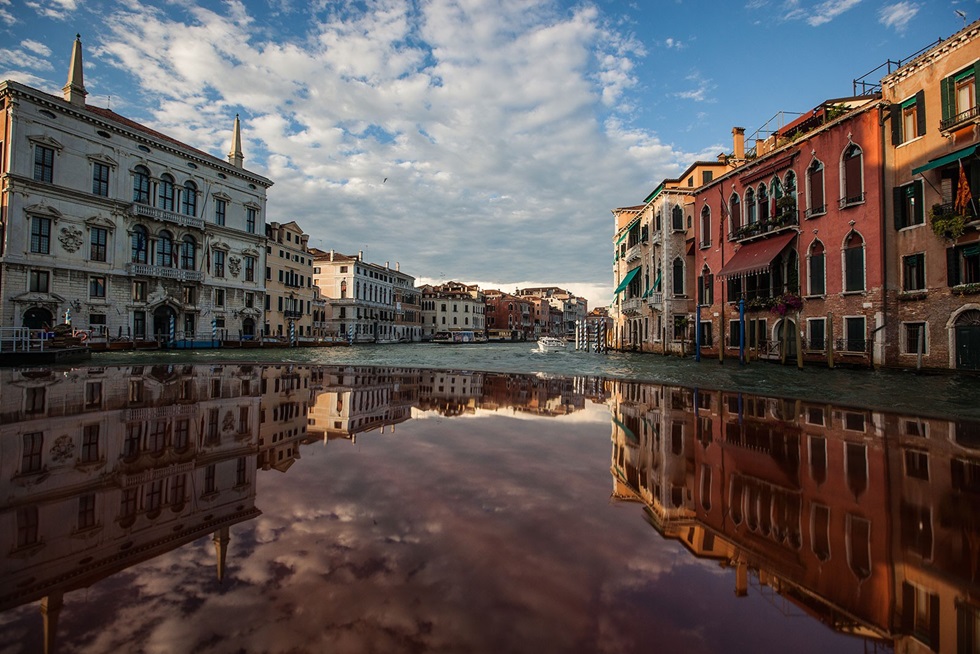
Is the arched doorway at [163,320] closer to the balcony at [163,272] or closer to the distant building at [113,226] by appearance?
the distant building at [113,226]

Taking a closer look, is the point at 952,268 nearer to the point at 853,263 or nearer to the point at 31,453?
the point at 853,263

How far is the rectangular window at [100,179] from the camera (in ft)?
103

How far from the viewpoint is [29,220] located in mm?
28188

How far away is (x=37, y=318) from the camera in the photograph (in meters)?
28.4

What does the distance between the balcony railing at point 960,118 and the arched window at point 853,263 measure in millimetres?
4326

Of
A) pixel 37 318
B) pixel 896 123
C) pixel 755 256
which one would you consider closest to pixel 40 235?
pixel 37 318

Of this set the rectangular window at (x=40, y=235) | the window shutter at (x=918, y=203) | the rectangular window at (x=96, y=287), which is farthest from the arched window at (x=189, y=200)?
the window shutter at (x=918, y=203)

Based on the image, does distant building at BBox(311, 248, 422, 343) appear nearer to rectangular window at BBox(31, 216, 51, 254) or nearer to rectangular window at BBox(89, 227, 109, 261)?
rectangular window at BBox(89, 227, 109, 261)

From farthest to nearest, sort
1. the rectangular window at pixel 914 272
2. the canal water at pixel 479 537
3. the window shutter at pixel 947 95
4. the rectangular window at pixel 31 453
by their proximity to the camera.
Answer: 1. the rectangular window at pixel 914 272
2. the window shutter at pixel 947 95
3. the rectangular window at pixel 31 453
4. the canal water at pixel 479 537

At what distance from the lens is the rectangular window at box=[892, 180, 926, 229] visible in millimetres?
16625

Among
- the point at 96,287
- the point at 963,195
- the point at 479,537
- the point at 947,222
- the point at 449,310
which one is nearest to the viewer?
the point at 479,537

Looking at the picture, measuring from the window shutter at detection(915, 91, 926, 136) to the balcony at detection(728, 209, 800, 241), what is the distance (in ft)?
16.8

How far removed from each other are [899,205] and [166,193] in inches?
1736

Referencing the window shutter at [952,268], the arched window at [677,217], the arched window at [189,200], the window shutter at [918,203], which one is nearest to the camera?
the window shutter at [952,268]
